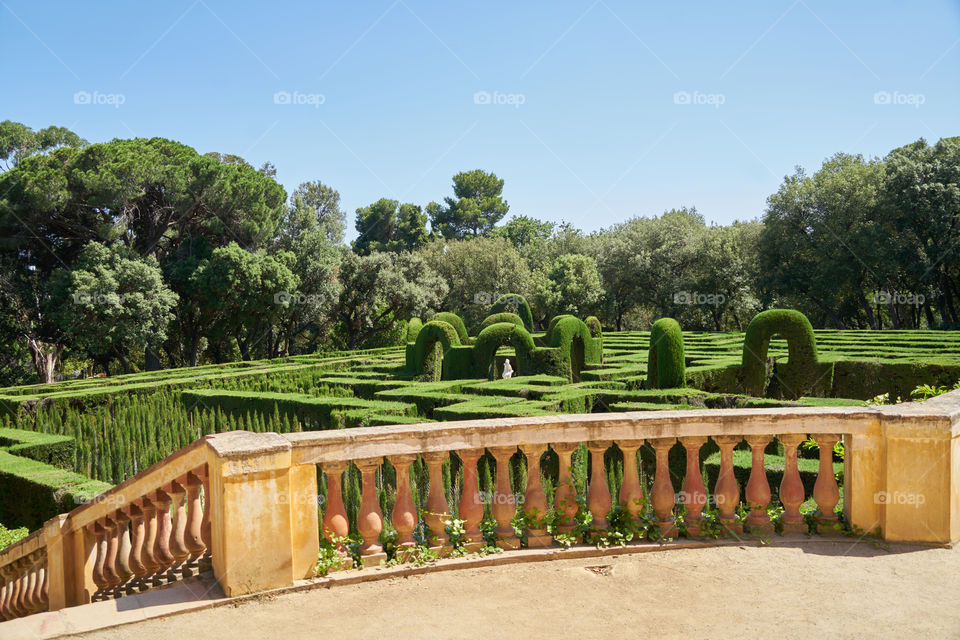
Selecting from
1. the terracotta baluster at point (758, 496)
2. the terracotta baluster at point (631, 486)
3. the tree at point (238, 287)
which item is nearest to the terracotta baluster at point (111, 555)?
the terracotta baluster at point (631, 486)

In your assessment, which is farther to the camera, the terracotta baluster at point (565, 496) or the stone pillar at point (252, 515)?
the terracotta baluster at point (565, 496)

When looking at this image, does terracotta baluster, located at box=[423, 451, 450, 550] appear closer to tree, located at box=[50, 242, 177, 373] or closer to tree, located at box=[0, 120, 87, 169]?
tree, located at box=[50, 242, 177, 373]

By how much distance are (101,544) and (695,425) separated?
14.9 ft

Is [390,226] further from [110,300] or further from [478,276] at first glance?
[110,300]

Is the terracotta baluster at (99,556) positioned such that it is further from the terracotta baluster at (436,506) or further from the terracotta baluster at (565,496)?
the terracotta baluster at (565,496)

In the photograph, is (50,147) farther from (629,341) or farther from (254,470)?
(254,470)

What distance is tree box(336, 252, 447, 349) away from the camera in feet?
133

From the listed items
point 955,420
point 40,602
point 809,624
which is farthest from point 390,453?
point 40,602

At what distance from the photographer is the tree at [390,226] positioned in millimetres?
76688

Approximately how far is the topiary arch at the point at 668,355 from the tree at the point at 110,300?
23.0 meters

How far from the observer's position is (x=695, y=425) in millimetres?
4980

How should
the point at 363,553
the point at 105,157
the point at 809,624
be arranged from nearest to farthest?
the point at 809,624
the point at 363,553
the point at 105,157

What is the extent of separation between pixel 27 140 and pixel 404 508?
39574 mm

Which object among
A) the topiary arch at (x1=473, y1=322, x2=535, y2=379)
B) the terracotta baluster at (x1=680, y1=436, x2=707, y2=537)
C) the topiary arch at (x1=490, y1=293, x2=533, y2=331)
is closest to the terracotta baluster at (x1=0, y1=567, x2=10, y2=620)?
the terracotta baluster at (x1=680, y1=436, x2=707, y2=537)
